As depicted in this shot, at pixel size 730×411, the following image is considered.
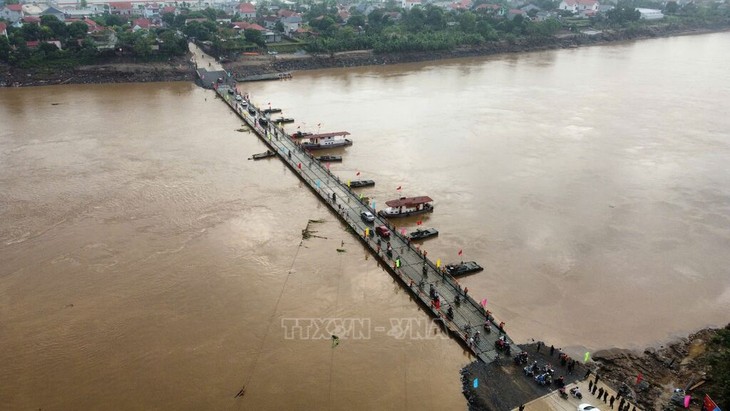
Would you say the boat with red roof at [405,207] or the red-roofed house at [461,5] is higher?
the red-roofed house at [461,5]

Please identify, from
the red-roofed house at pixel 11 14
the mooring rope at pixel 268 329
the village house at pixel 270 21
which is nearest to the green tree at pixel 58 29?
the red-roofed house at pixel 11 14

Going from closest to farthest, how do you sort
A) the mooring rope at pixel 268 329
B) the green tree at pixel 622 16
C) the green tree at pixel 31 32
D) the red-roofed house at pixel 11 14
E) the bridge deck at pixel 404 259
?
the mooring rope at pixel 268 329 → the bridge deck at pixel 404 259 → the green tree at pixel 31 32 → the red-roofed house at pixel 11 14 → the green tree at pixel 622 16

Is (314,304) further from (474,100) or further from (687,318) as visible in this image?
(474,100)

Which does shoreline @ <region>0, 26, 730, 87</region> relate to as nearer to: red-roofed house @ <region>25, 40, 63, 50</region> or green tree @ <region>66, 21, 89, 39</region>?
red-roofed house @ <region>25, 40, 63, 50</region>

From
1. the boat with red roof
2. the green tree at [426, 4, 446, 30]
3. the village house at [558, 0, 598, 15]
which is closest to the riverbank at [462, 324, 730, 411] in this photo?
the boat with red roof

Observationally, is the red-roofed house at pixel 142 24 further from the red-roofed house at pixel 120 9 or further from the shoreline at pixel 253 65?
the shoreline at pixel 253 65

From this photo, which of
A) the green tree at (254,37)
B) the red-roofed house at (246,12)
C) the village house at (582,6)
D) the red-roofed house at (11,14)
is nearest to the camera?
the green tree at (254,37)

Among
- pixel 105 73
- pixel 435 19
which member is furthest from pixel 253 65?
pixel 435 19
